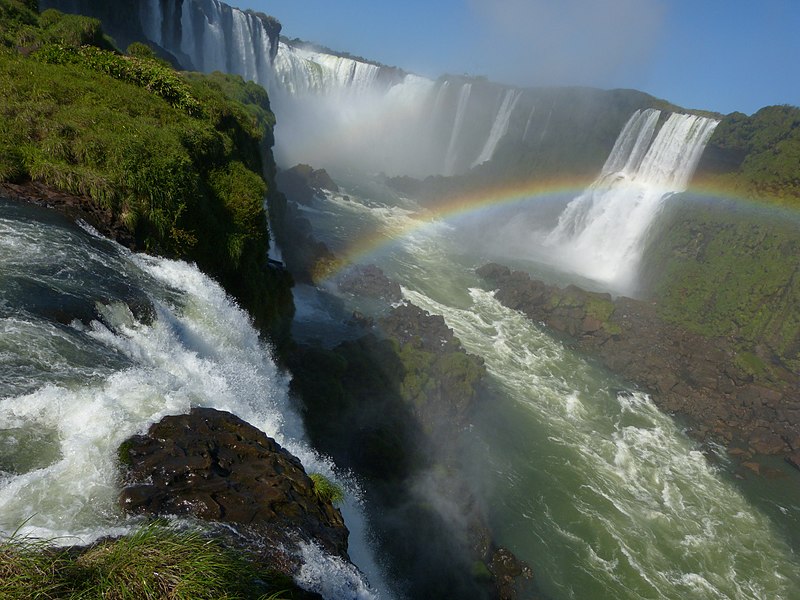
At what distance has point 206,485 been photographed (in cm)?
511

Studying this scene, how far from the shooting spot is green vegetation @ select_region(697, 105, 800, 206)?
3253 cm

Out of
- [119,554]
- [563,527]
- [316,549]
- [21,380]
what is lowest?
[563,527]

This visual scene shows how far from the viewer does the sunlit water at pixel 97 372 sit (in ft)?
14.8

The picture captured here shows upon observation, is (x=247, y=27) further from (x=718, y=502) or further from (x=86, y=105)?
(x=718, y=502)

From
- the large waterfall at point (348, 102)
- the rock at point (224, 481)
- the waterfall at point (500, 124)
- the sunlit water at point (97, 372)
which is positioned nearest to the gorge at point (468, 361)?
the sunlit water at point (97, 372)

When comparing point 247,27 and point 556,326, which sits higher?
point 247,27

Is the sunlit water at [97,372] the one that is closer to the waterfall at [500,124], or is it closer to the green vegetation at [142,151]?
the green vegetation at [142,151]

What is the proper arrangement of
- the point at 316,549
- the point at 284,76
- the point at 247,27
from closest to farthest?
the point at 316,549 → the point at 247,27 → the point at 284,76

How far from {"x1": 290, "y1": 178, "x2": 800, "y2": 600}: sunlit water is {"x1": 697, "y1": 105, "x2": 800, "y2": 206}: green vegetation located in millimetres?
20574

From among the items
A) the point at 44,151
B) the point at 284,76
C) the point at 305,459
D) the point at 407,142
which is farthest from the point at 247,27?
the point at 305,459

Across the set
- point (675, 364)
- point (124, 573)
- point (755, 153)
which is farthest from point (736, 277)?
point (124, 573)

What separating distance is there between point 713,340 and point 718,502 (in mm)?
14900

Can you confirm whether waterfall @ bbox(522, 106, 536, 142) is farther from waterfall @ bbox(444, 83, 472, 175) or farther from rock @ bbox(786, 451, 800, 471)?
rock @ bbox(786, 451, 800, 471)

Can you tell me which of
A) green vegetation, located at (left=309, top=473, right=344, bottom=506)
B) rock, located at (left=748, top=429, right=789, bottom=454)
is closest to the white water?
rock, located at (left=748, top=429, right=789, bottom=454)
